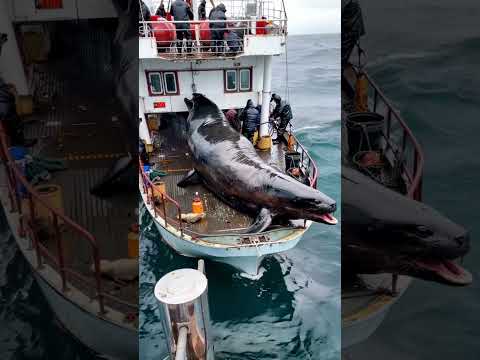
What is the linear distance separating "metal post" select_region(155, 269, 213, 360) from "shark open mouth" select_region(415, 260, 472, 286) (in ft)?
2.95

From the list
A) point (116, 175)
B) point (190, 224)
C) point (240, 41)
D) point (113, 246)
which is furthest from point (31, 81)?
point (240, 41)

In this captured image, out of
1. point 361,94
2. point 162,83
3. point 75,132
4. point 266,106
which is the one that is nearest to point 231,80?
point 266,106

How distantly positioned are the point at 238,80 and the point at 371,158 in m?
10.7

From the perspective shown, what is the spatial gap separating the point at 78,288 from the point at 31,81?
1817mm

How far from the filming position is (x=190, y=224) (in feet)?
24.4

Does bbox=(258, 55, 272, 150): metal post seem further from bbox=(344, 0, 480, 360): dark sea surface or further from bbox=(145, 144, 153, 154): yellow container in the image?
bbox=(344, 0, 480, 360): dark sea surface

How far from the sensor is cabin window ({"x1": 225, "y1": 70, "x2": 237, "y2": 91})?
36.1 feet

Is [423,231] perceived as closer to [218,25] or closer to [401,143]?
[401,143]

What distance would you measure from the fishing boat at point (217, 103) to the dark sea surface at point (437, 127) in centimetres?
609

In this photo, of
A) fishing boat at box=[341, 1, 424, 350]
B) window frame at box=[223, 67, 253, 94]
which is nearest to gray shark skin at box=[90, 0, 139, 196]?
fishing boat at box=[341, 1, 424, 350]

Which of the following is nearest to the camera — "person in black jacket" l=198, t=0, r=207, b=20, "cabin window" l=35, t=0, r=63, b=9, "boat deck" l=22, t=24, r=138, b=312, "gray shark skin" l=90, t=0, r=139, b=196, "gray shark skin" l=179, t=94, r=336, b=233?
"gray shark skin" l=90, t=0, r=139, b=196

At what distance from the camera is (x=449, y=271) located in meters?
0.69

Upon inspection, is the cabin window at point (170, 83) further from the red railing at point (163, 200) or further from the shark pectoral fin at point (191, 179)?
the red railing at point (163, 200)

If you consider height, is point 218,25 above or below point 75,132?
above
